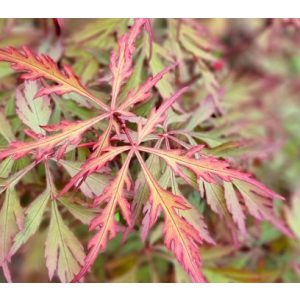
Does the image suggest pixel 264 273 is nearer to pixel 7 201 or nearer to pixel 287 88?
pixel 7 201

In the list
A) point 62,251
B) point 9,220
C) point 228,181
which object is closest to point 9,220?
point 9,220

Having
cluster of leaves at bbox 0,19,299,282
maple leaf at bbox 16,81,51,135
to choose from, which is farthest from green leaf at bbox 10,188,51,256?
maple leaf at bbox 16,81,51,135

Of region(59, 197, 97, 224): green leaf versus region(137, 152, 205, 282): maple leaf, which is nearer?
region(137, 152, 205, 282): maple leaf

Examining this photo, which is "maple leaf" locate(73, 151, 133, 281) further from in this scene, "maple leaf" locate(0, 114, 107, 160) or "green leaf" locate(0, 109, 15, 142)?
"green leaf" locate(0, 109, 15, 142)

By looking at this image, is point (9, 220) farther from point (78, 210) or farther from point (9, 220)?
point (78, 210)

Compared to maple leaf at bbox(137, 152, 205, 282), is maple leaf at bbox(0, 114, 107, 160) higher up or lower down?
higher up

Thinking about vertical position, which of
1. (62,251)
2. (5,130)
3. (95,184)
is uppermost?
(5,130)

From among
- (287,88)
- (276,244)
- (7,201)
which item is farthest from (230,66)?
(7,201)

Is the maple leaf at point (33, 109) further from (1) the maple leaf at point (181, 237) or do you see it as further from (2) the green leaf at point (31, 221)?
(1) the maple leaf at point (181, 237)
